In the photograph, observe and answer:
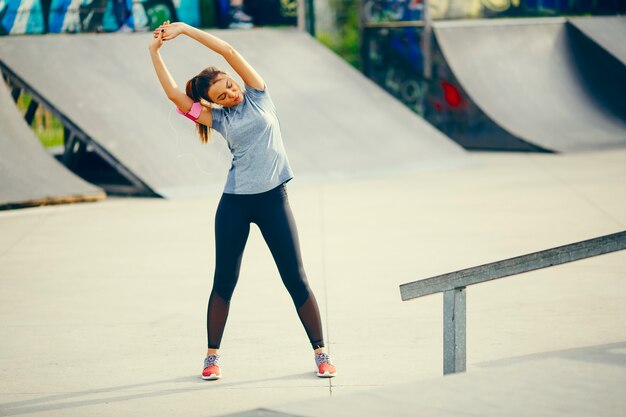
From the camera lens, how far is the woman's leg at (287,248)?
5.48 meters

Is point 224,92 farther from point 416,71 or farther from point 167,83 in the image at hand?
point 416,71

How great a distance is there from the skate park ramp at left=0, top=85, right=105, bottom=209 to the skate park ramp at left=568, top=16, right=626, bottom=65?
1035 centimetres

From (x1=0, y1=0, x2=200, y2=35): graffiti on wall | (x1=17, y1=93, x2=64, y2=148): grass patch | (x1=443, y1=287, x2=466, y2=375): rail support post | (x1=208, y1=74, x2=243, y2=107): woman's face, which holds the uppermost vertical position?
(x1=0, y1=0, x2=200, y2=35): graffiti on wall

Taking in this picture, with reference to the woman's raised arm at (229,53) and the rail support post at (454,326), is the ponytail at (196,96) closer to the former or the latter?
the woman's raised arm at (229,53)

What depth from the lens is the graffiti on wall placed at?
15969mm

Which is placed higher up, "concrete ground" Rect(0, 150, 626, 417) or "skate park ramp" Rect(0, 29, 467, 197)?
"skate park ramp" Rect(0, 29, 467, 197)

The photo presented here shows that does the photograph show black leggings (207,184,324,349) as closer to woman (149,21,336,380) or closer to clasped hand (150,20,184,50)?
woman (149,21,336,380)

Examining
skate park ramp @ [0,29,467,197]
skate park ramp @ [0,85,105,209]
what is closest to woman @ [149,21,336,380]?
skate park ramp @ [0,85,105,209]

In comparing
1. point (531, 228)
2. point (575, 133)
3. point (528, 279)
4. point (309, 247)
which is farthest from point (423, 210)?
point (575, 133)

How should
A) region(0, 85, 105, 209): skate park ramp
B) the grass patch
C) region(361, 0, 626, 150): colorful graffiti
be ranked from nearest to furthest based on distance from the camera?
1. region(0, 85, 105, 209): skate park ramp
2. region(361, 0, 626, 150): colorful graffiti
3. the grass patch

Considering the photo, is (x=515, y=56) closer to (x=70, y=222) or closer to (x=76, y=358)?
(x=70, y=222)

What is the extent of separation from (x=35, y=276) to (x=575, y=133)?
1091cm

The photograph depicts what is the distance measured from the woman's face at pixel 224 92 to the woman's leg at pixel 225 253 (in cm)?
47

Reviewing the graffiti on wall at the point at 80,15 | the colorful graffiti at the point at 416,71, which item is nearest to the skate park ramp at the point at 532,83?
the colorful graffiti at the point at 416,71
